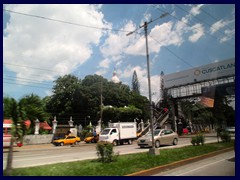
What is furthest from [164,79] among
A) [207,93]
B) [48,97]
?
[48,97]

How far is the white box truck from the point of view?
26.3m

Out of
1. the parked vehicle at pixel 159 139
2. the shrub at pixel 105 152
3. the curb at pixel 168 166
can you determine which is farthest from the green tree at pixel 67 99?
the shrub at pixel 105 152

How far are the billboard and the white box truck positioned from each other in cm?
2011

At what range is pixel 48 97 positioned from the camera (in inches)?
2167

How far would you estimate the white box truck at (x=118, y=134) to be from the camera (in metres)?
26.3

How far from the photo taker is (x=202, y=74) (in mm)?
45719

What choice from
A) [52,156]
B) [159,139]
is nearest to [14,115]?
[52,156]

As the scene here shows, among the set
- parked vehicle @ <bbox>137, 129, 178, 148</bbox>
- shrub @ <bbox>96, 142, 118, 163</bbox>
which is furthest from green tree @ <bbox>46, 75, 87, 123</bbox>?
shrub @ <bbox>96, 142, 118, 163</bbox>

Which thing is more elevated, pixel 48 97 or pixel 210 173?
pixel 48 97

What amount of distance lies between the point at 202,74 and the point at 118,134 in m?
25.0

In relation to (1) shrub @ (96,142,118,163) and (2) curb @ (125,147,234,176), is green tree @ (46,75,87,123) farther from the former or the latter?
(1) shrub @ (96,142,118,163)

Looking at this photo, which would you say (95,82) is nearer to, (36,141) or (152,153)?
(36,141)

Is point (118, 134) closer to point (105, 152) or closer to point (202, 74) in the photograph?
point (105, 152)

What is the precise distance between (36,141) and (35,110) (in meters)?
24.9
